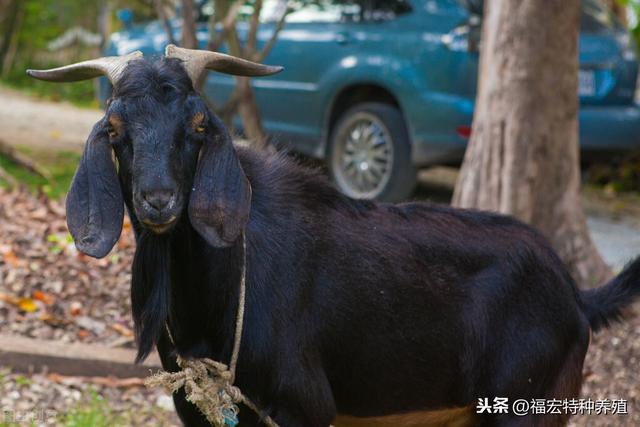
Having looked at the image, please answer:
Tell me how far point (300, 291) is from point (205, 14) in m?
7.51

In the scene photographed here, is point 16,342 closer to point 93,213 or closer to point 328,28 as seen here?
point 93,213

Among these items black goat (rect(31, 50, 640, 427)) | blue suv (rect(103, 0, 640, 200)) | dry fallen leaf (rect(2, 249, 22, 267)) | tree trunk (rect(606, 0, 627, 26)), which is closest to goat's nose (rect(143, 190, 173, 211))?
black goat (rect(31, 50, 640, 427))

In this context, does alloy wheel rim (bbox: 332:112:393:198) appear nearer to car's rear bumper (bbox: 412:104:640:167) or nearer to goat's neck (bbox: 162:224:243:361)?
car's rear bumper (bbox: 412:104:640:167)

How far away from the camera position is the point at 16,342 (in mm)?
5445

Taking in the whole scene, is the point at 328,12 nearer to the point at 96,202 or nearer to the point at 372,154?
the point at 372,154

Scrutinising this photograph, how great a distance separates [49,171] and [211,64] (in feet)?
22.1

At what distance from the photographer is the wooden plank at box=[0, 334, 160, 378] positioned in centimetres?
537

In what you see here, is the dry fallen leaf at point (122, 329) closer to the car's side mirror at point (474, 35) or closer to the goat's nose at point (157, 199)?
the goat's nose at point (157, 199)

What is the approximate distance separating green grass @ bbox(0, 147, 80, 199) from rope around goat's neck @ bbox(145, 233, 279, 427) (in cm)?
528

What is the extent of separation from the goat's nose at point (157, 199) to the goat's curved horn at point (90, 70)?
0.53 m

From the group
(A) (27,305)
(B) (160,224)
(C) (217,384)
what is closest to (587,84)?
(A) (27,305)

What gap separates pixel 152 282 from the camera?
3.48 m

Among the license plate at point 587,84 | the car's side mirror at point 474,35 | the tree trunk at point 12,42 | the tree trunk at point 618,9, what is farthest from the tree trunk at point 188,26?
the tree trunk at point 12,42

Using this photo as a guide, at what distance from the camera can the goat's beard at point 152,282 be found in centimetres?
345
